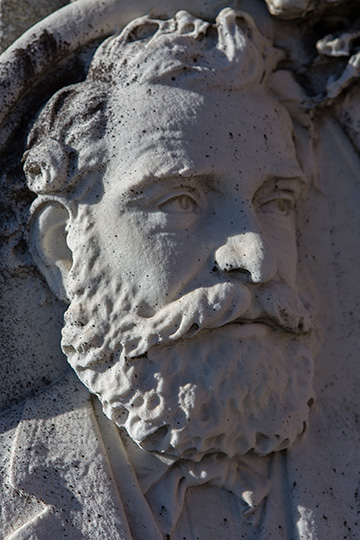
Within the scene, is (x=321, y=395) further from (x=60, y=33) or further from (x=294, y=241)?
(x=60, y=33)

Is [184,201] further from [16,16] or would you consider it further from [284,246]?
[16,16]

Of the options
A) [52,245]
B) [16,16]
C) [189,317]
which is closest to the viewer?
[189,317]

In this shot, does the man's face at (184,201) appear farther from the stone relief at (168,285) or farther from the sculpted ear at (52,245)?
the sculpted ear at (52,245)

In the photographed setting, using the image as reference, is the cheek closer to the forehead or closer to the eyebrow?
the forehead

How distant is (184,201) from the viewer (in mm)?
2127

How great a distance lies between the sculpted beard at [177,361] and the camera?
2.06 m

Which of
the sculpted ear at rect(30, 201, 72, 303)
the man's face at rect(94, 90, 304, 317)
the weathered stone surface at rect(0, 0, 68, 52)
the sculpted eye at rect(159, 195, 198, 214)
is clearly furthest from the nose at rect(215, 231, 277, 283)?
the weathered stone surface at rect(0, 0, 68, 52)

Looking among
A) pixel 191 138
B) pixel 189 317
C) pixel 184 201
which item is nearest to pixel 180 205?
pixel 184 201

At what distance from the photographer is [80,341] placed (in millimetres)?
2090

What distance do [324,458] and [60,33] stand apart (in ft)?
4.28

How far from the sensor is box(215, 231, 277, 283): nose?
208cm

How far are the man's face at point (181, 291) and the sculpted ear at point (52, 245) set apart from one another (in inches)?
3.2

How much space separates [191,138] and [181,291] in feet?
1.21

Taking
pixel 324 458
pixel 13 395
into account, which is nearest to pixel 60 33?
pixel 13 395
